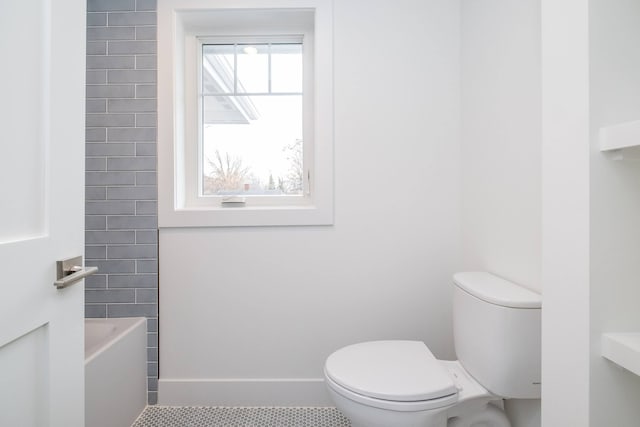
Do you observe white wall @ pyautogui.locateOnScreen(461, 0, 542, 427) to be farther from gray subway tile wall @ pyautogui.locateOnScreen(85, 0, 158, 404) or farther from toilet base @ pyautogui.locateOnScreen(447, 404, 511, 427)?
gray subway tile wall @ pyautogui.locateOnScreen(85, 0, 158, 404)

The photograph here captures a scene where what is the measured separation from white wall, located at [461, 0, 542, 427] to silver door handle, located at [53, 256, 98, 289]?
129cm

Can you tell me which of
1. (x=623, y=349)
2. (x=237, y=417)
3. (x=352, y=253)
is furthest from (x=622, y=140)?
(x=237, y=417)

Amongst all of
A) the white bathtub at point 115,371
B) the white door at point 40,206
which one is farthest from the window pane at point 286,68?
Answer: the white bathtub at point 115,371

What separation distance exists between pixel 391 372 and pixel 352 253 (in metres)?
0.65

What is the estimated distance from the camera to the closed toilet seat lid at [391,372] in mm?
1079

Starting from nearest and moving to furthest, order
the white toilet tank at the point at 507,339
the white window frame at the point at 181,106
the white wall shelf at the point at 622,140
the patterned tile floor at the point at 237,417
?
the white wall shelf at the point at 622,140 → the white toilet tank at the point at 507,339 → the patterned tile floor at the point at 237,417 → the white window frame at the point at 181,106

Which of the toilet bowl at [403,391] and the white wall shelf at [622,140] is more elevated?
the white wall shelf at [622,140]

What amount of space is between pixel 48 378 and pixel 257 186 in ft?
4.24

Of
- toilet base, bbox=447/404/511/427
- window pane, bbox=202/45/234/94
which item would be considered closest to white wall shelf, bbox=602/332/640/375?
toilet base, bbox=447/404/511/427

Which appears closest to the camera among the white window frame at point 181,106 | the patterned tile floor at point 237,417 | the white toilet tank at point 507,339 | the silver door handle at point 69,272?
the silver door handle at point 69,272

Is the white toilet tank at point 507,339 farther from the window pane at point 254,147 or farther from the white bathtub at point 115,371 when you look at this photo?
the white bathtub at point 115,371

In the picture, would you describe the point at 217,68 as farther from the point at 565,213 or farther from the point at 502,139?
the point at 565,213

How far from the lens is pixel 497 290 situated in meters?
1.16

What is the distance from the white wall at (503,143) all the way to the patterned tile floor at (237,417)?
81 centimetres
